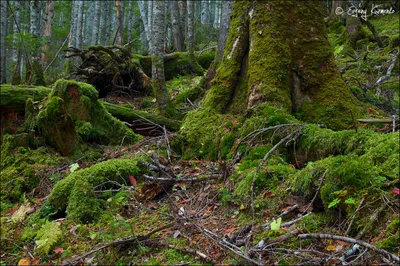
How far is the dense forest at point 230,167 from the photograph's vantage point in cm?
285

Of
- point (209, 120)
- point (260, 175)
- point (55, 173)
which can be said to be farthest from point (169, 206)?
point (55, 173)

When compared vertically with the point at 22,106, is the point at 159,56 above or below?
above

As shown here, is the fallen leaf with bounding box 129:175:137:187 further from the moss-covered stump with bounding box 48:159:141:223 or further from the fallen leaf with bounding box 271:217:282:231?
the fallen leaf with bounding box 271:217:282:231

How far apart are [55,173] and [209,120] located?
2.53 meters

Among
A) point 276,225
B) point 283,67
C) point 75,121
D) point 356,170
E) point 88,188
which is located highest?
point 283,67

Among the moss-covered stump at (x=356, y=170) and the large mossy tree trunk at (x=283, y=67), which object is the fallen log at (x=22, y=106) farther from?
the moss-covered stump at (x=356, y=170)

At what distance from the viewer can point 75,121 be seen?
6.88 meters

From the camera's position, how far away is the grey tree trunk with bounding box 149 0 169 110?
339 inches

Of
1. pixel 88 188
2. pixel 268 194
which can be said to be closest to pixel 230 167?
pixel 268 194

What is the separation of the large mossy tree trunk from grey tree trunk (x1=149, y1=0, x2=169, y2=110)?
9.66 ft

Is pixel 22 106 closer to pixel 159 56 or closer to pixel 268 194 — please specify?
pixel 159 56

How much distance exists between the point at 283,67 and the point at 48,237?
12.0 ft

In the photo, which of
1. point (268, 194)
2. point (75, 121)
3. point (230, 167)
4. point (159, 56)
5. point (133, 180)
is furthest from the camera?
point (159, 56)

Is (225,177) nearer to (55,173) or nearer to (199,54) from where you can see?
(55,173)
